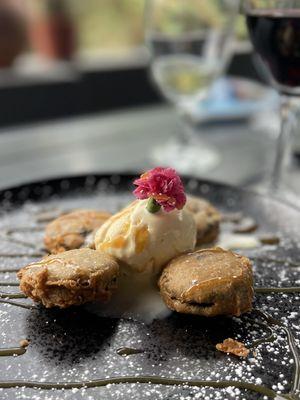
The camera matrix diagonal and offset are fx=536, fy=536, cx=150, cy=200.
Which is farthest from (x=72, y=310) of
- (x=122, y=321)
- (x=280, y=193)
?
(x=280, y=193)

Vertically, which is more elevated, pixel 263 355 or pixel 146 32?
pixel 146 32

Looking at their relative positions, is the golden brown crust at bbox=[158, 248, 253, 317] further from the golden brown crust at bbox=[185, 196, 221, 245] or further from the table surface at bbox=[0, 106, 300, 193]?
the table surface at bbox=[0, 106, 300, 193]

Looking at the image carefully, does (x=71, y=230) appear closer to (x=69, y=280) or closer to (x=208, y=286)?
(x=69, y=280)

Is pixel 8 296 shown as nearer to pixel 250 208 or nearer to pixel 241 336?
pixel 241 336

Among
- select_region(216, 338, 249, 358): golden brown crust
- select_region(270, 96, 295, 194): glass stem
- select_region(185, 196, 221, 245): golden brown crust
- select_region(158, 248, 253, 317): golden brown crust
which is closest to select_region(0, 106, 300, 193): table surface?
select_region(270, 96, 295, 194): glass stem

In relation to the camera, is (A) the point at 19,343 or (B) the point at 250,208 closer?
(A) the point at 19,343

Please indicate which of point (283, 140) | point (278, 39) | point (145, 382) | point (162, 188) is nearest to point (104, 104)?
point (283, 140)
